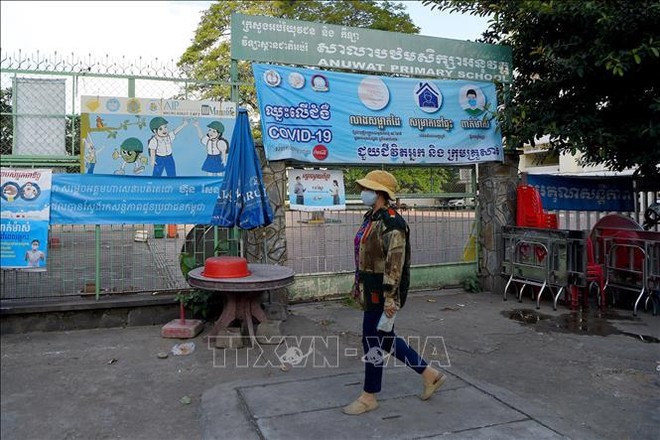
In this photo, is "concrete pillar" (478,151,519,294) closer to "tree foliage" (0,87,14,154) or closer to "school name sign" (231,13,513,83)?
"school name sign" (231,13,513,83)

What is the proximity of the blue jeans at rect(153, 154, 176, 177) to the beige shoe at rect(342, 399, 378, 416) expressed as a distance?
12.3 ft

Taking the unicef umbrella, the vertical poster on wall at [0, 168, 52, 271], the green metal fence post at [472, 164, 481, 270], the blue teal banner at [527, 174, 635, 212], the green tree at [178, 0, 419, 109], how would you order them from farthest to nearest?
the green tree at [178, 0, 419, 109]
the blue teal banner at [527, 174, 635, 212]
the green metal fence post at [472, 164, 481, 270]
the vertical poster on wall at [0, 168, 52, 271]
the unicef umbrella

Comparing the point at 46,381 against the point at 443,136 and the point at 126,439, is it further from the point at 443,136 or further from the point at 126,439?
the point at 443,136

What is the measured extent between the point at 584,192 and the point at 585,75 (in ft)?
7.21

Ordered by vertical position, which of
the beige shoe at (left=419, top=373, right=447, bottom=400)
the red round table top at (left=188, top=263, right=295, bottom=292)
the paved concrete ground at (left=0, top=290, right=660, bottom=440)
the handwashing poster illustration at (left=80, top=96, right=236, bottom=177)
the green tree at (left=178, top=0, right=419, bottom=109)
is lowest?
the paved concrete ground at (left=0, top=290, right=660, bottom=440)

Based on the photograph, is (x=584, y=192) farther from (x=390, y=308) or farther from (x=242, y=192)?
(x=390, y=308)

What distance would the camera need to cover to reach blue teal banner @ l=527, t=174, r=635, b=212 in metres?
8.73

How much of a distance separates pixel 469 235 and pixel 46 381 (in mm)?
6365

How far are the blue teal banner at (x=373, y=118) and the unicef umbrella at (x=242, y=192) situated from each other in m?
0.98

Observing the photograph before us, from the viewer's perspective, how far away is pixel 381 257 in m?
3.91

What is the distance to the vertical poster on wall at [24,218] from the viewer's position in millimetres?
5695

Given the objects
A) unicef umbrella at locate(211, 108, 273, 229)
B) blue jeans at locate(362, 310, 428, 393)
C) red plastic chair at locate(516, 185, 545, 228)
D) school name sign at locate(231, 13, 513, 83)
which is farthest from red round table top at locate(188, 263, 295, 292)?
red plastic chair at locate(516, 185, 545, 228)

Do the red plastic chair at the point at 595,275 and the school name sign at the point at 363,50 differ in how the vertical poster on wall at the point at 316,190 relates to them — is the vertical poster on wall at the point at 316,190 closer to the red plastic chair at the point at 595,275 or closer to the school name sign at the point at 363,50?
the school name sign at the point at 363,50

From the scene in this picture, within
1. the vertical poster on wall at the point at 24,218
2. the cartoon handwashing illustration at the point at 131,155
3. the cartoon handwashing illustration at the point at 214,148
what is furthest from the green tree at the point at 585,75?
the vertical poster on wall at the point at 24,218
